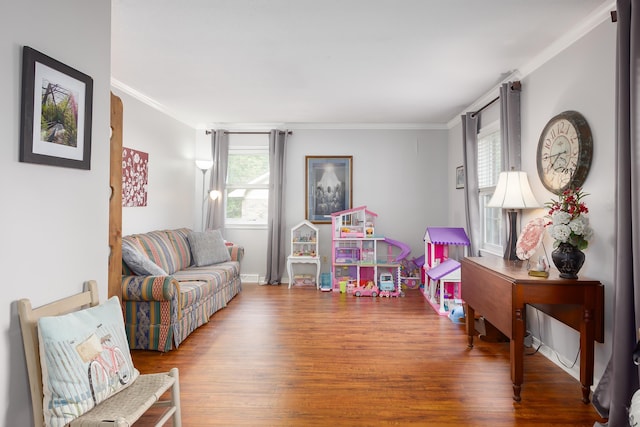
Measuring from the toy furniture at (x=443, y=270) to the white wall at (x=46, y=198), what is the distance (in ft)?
11.0

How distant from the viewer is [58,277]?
160cm

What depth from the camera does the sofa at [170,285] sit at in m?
2.95

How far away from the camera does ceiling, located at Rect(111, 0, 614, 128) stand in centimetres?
232

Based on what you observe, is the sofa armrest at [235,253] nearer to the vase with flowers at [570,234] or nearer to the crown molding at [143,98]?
the crown molding at [143,98]

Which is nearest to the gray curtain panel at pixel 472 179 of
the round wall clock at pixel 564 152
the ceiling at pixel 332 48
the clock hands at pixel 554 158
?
the ceiling at pixel 332 48

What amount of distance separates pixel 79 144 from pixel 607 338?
10.4 ft

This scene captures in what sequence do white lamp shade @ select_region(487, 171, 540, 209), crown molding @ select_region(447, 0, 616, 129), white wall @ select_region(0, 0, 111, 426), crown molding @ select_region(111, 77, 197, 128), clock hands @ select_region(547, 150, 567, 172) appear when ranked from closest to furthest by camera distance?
white wall @ select_region(0, 0, 111, 426), crown molding @ select_region(447, 0, 616, 129), clock hands @ select_region(547, 150, 567, 172), white lamp shade @ select_region(487, 171, 540, 209), crown molding @ select_region(111, 77, 197, 128)

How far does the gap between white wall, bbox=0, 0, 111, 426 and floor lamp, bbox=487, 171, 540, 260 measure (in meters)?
2.83

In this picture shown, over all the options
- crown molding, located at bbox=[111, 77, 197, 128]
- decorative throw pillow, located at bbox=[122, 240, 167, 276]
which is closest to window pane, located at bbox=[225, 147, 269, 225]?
crown molding, located at bbox=[111, 77, 197, 128]

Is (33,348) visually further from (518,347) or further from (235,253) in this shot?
(235,253)

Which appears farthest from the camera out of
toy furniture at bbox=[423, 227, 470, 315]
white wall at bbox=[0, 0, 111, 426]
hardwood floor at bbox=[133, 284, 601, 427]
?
toy furniture at bbox=[423, 227, 470, 315]

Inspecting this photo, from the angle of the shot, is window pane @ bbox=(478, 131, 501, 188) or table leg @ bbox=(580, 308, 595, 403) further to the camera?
window pane @ bbox=(478, 131, 501, 188)

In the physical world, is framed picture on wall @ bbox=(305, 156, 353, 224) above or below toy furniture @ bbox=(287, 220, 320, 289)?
above

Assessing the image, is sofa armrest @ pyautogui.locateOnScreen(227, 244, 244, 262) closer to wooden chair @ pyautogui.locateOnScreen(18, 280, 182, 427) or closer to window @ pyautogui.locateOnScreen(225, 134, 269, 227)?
window @ pyautogui.locateOnScreen(225, 134, 269, 227)
